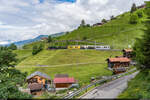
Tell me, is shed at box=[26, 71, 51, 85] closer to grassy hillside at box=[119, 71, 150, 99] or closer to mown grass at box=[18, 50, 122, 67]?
mown grass at box=[18, 50, 122, 67]

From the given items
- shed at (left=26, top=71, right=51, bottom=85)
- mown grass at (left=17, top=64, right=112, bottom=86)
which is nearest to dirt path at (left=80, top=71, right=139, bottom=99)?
mown grass at (left=17, top=64, right=112, bottom=86)

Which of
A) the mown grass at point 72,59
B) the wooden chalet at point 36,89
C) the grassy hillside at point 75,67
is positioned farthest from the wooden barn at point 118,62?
the wooden chalet at point 36,89

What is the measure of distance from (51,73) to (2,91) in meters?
38.6

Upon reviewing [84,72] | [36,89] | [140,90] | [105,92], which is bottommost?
[36,89]

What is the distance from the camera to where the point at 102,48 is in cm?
9581

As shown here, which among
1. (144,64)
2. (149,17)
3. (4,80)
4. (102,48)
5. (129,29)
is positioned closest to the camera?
(149,17)

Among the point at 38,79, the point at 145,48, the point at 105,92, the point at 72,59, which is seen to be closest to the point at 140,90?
the point at 145,48

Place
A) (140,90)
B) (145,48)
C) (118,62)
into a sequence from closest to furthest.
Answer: (140,90), (145,48), (118,62)

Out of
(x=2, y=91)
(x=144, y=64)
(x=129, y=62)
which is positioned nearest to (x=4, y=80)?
(x=2, y=91)

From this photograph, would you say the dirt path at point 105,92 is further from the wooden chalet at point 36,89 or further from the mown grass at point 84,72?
the wooden chalet at point 36,89

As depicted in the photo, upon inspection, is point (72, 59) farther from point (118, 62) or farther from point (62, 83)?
point (62, 83)

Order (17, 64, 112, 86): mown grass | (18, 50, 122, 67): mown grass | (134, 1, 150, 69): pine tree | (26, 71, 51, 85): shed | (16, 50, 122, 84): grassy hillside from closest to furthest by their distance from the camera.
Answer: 1. (134, 1, 150, 69): pine tree
2. (17, 64, 112, 86): mown grass
3. (26, 71, 51, 85): shed
4. (16, 50, 122, 84): grassy hillside
5. (18, 50, 122, 67): mown grass

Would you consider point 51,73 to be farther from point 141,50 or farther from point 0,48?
point 141,50

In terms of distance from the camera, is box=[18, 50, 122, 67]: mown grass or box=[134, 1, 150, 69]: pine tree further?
box=[18, 50, 122, 67]: mown grass
